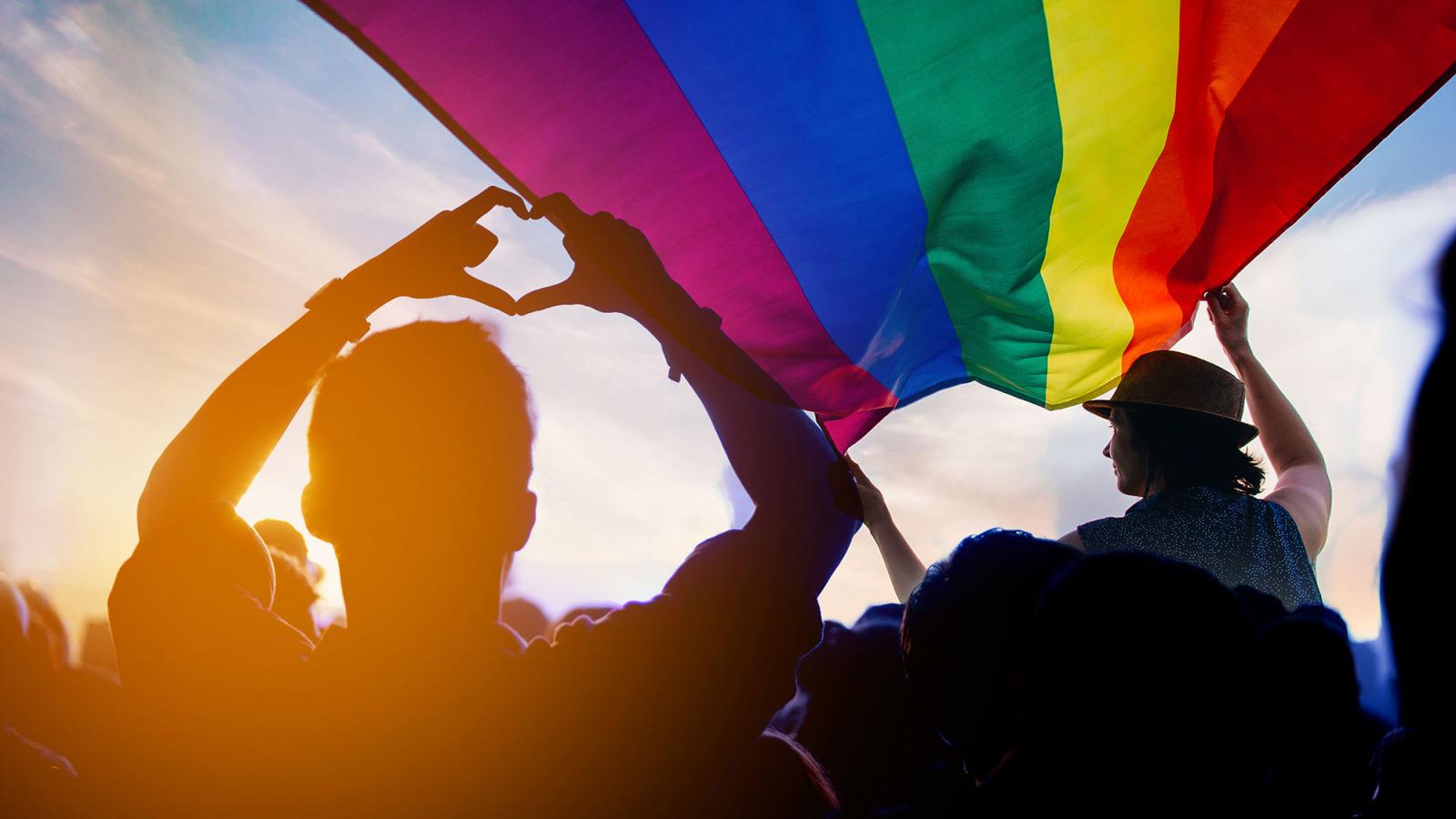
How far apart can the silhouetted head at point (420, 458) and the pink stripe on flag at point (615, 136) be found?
0.95 metres

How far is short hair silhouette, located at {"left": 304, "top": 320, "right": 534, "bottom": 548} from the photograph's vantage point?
92 centimetres

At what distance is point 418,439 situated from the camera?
0.94 metres

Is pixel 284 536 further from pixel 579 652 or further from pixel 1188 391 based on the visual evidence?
pixel 1188 391

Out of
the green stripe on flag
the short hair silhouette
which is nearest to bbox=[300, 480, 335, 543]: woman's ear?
the short hair silhouette

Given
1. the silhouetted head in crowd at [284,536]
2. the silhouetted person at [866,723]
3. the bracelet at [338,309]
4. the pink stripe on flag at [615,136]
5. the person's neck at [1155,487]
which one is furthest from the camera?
the silhouetted head in crowd at [284,536]

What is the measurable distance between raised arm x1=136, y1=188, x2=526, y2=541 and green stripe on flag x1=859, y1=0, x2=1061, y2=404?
136 cm

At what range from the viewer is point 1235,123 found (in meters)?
2.16

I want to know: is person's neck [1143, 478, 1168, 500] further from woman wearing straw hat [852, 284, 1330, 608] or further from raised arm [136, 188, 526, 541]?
raised arm [136, 188, 526, 541]

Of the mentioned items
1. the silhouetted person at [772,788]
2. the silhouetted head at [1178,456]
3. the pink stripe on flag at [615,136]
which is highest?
the pink stripe on flag at [615,136]

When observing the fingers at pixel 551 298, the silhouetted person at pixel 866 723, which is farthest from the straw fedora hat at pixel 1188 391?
the fingers at pixel 551 298

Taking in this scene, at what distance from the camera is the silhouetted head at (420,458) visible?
0.91m

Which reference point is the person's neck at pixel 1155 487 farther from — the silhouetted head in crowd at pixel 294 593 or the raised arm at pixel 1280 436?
the silhouetted head in crowd at pixel 294 593

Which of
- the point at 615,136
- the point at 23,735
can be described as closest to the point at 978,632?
the point at 23,735

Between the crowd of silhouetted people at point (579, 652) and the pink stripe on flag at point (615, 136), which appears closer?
the crowd of silhouetted people at point (579, 652)
